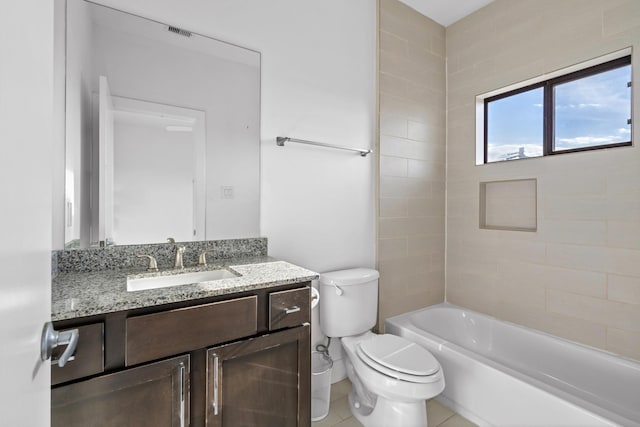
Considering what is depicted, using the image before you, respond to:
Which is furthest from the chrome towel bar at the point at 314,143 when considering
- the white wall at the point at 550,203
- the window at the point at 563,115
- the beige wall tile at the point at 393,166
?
the window at the point at 563,115

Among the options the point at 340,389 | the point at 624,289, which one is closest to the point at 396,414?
the point at 340,389

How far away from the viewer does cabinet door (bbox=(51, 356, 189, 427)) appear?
866mm

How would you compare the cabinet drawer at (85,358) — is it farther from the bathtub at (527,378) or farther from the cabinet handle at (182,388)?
the bathtub at (527,378)

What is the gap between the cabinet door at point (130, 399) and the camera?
87 cm

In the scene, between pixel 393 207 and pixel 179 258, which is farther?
pixel 393 207

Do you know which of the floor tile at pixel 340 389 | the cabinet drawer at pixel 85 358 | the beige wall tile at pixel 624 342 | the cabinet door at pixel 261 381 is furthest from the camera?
the floor tile at pixel 340 389

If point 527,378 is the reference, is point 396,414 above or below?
below

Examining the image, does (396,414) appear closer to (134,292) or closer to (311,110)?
(134,292)

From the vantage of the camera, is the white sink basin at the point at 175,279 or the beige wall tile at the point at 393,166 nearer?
the white sink basin at the point at 175,279

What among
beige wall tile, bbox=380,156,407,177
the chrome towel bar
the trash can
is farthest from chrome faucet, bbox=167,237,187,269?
beige wall tile, bbox=380,156,407,177

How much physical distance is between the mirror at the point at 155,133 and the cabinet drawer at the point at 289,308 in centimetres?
58

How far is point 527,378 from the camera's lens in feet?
5.02

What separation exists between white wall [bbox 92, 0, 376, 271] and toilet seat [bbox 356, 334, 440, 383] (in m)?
0.59

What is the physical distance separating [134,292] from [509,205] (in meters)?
2.49
